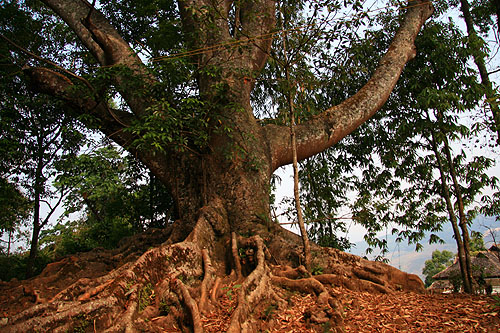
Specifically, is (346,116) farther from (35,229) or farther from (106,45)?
(35,229)

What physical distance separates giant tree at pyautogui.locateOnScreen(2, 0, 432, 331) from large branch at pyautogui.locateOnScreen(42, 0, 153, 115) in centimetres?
2

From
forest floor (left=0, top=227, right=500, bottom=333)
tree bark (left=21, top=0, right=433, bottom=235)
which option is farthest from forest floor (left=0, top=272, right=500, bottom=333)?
tree bark (left=21, top=0, right=433, bottom=235)

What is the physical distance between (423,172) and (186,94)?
539 cm

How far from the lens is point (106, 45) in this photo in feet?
19.0

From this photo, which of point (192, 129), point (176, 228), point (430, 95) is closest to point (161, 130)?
point (192, 129)

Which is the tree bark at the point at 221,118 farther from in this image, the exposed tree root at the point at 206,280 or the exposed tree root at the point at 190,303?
the exposed tree root at the point at 190,303

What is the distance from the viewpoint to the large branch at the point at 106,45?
5.04 metres

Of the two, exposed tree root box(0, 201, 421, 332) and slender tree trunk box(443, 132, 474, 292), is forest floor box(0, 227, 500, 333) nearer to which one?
exposed tree root box(0, 201, 421, 332)

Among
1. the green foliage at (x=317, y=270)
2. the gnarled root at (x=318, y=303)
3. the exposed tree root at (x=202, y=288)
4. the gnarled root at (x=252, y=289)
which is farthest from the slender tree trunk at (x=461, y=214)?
the gnarled root at (x=252, y=289)

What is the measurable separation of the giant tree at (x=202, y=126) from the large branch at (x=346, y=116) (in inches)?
0.8

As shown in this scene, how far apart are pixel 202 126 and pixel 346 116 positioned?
2593mm

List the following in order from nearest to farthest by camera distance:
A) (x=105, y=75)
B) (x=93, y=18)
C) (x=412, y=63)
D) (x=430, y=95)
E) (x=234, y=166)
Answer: (x=105, y=75) → (x=234, y=166) → (x=430, y=95) → (x=93, y=18) → (x=412, y=63)

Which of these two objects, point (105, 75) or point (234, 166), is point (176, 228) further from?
point (105, 75)

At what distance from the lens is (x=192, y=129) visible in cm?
471
